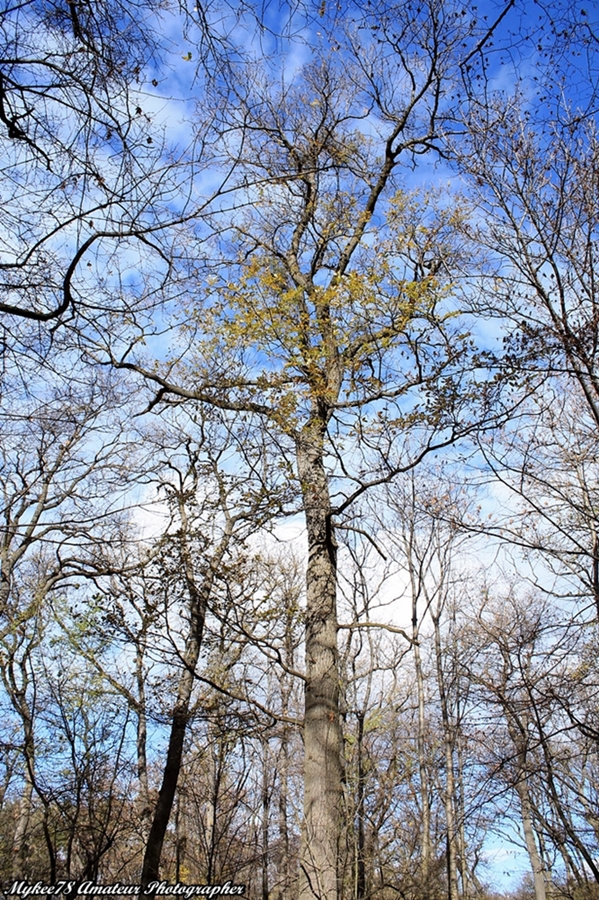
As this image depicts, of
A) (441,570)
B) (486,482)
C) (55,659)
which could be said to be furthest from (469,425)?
(441,570)

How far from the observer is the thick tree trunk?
14.5 ft

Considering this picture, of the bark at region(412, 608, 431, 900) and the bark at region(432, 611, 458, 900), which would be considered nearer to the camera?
the bark at region(412, 608, 431, 900)

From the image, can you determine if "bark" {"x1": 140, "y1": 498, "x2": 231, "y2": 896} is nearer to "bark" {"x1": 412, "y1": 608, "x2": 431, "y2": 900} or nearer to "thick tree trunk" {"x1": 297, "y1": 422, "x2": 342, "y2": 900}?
"thick tree trunk" {"x1": 297, "y1": 422, "x2": 342, "y2": 900}

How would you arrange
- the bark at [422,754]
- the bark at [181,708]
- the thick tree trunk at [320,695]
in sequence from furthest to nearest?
the bark at [422,754]
the bark at [181,708]
the thick tree trunk at [320,695]

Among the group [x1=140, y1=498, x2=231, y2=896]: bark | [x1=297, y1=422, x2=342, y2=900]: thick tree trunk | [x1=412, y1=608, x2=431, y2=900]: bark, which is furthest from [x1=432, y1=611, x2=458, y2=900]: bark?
[x1=297, y1=422, x2=342, y2=900]: thick tree trunk

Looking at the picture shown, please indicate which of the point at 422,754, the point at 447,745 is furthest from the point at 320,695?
the point at 447,745

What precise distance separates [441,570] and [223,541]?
9405 millimetres

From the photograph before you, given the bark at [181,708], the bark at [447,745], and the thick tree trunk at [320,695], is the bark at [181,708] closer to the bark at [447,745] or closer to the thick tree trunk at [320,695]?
the thick tree trunk at [320,695]

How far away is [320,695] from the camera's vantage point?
5.17 meters

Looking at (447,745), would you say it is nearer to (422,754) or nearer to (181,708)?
(422,754)

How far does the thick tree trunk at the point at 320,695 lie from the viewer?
4406mm

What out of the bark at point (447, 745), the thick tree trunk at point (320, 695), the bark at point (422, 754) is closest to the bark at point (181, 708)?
the thick tree trunk at point (320, 695)

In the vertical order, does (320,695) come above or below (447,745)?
below

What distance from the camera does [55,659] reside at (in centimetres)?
802
